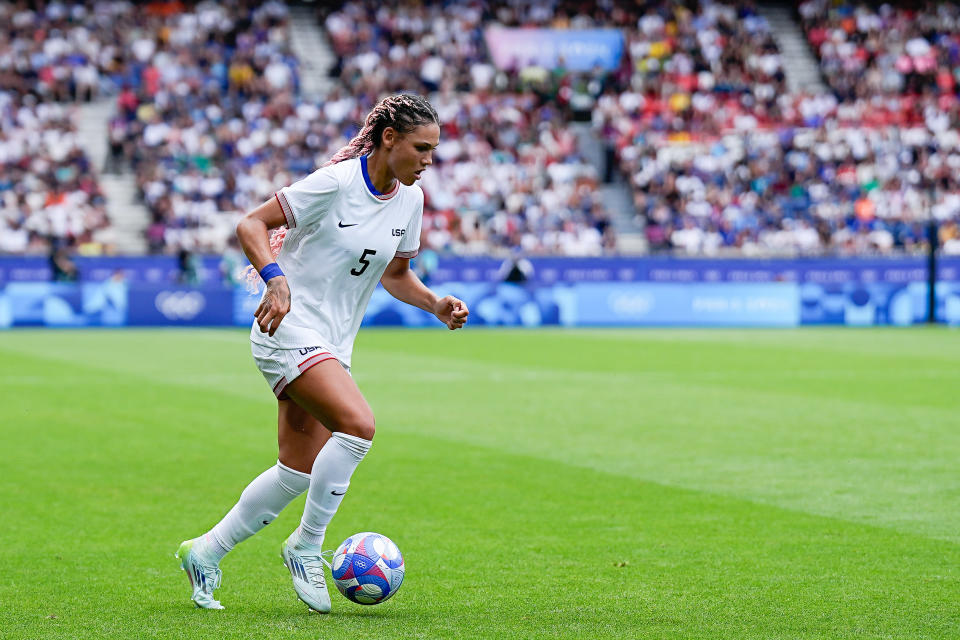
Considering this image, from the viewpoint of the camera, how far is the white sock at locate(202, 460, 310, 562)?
237 inches

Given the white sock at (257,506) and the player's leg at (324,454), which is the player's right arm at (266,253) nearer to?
the player's leg at (324,454)

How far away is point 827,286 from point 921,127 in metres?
9.40

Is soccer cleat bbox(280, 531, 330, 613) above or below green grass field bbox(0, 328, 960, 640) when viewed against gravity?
above

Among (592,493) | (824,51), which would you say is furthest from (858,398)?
(824,51)

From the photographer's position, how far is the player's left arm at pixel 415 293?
6387mm

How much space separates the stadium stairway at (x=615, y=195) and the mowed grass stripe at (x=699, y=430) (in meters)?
16.2

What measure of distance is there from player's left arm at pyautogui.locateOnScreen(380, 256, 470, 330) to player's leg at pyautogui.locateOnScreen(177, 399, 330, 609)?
0.78 m

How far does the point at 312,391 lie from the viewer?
5801mm

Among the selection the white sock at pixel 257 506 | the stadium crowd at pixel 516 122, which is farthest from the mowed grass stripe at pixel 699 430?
the stadium crowd at pixel 516 122

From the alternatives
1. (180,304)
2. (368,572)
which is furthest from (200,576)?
(180,304)

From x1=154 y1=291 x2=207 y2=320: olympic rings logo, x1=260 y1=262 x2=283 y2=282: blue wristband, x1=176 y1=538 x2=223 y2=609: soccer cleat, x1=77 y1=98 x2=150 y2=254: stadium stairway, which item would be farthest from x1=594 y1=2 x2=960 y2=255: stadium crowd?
x1=260 y1=262 x2=283 y2=282: blue wristband

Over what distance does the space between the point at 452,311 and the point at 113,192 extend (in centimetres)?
3054

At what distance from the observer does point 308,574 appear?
592cm

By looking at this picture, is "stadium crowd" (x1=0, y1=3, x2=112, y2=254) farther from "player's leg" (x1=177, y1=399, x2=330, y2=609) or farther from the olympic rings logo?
"player's leg" (x1=177, y1=399, x2=330, y2=609)
